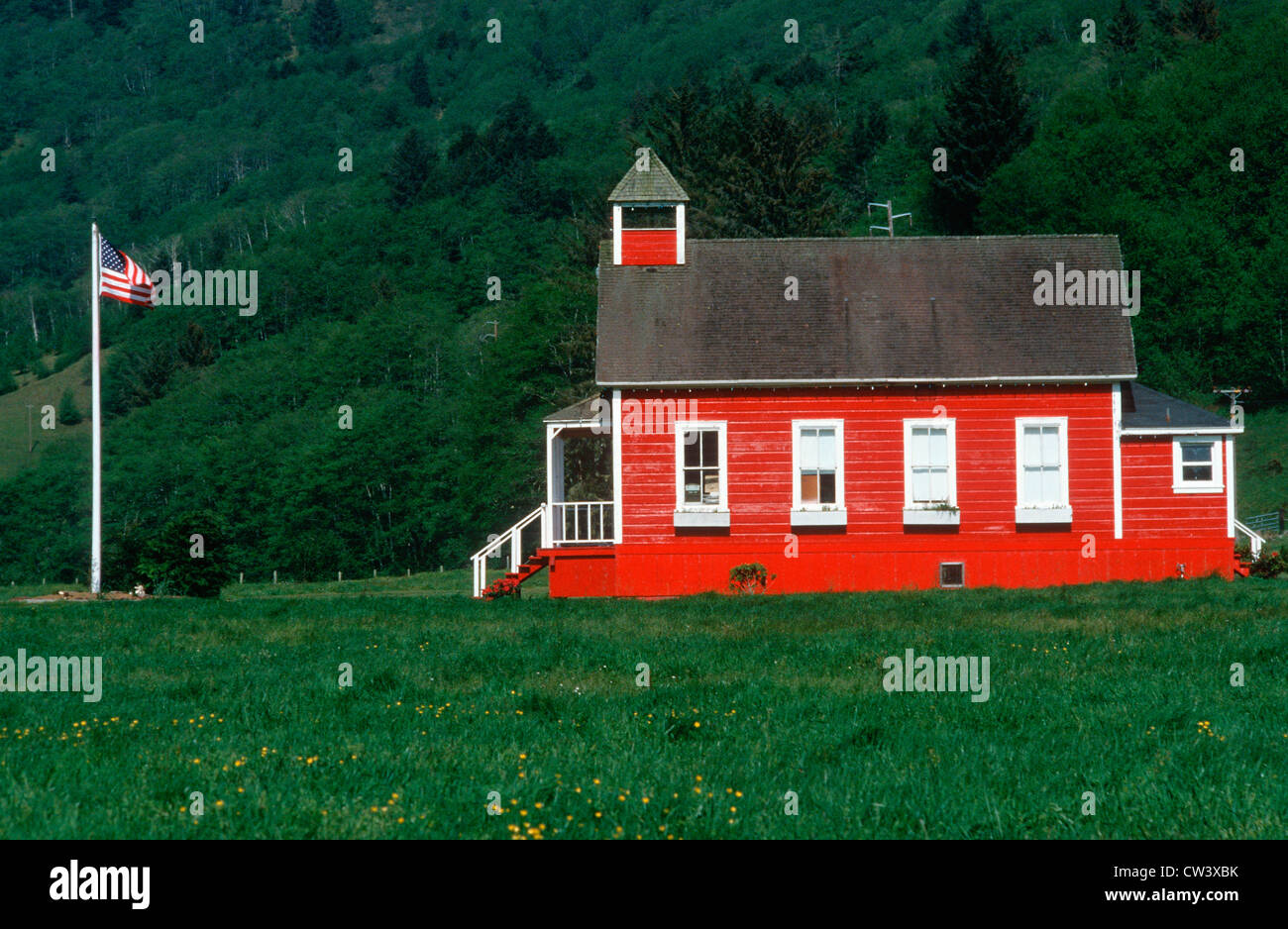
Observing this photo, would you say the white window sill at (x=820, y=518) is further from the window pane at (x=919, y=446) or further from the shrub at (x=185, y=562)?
the shrub at (x=185, y=562)

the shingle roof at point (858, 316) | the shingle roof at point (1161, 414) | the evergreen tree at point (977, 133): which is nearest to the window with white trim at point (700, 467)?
the shingle roof at point (858, 316)

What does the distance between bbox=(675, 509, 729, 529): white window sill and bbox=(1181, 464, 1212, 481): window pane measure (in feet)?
31.0

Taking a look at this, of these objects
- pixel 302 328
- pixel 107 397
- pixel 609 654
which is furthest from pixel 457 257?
pixel 609 654

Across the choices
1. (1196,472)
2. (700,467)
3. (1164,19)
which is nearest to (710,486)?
(700,467)

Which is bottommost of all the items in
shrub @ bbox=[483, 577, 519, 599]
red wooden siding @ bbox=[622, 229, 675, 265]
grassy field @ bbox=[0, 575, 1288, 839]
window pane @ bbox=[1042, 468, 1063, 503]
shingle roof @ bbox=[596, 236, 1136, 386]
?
shrub @ bbox=[483, 577, 519, 599]

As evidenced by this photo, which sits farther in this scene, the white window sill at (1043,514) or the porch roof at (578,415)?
the porch roof at (578,415)

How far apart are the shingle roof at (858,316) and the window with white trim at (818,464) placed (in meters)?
1.06

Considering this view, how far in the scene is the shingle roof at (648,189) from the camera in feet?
A: 101

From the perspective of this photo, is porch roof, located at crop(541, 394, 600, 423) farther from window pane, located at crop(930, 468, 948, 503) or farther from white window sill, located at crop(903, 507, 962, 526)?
window pane, located at crop(930, 468, 948, 503)

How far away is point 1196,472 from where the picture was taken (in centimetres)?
2920

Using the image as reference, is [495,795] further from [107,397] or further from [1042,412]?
[107,397]

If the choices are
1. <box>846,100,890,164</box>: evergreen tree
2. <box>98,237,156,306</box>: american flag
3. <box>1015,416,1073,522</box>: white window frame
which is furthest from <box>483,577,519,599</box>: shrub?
<box>846,100,890,164</box>: evergreen tree

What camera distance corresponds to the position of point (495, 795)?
8.81 m

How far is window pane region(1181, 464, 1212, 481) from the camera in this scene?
29.1m
